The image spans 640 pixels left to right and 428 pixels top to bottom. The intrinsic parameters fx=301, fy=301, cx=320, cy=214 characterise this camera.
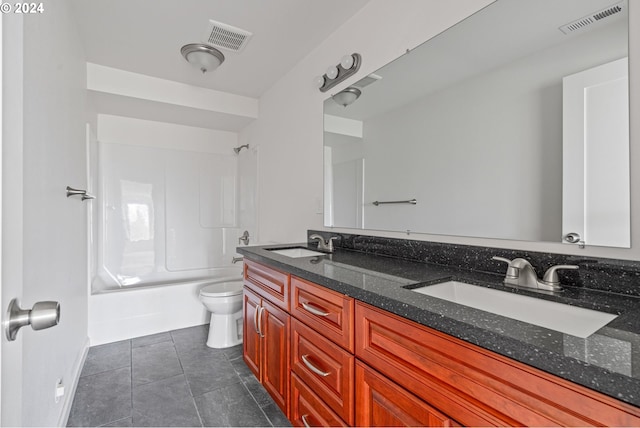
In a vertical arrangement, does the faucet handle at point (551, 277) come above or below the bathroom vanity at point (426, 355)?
above

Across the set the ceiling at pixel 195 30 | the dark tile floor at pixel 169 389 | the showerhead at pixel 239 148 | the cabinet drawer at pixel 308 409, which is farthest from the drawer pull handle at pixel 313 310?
the showerhead at pixel 239 148

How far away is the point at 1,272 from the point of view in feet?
1.39

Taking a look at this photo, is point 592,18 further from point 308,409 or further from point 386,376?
point 308,409

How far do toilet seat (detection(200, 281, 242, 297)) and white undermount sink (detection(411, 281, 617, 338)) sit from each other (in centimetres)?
183

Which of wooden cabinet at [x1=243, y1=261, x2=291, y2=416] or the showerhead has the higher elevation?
the showerhead

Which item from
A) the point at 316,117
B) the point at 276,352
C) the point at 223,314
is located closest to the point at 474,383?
the point at 276,352

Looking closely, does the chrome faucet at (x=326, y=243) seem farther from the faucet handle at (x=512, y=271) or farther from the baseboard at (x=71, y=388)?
the baseboard at (x=71, y=388)

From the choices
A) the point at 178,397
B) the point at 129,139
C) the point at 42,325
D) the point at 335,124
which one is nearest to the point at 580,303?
the point at 42,325

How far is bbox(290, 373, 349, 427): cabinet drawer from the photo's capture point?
115cm

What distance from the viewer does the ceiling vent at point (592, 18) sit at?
0.92m

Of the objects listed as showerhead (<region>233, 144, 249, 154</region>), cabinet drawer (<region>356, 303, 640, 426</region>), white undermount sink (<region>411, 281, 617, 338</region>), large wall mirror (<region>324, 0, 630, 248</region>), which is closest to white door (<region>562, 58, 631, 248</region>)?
large wall mirror (<region>324, 0, 630, 248</region>)

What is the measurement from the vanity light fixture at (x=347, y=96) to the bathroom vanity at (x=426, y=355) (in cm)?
A: 105

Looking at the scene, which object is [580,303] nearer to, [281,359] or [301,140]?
[281,359]

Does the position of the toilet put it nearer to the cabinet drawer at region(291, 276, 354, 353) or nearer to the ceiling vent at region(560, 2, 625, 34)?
the cabinet drawer at region(291, 276, 354, 353)
